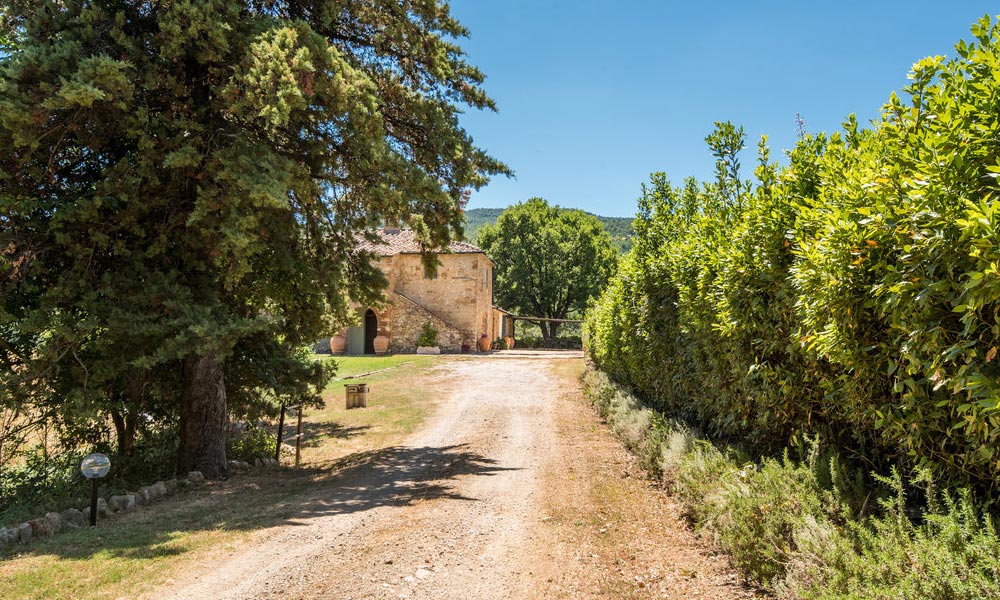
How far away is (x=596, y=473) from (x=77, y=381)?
756cm

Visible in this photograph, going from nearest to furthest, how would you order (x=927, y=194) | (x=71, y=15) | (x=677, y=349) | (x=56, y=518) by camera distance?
(x=927, y=194) < (x=56, y=518) < (x=71, y=15) < (x=677, y=349)

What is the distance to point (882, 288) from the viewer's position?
9.88 ft

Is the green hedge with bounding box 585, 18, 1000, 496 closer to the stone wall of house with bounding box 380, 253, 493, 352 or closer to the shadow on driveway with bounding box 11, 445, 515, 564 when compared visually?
the shadow on driveway with bounding box 11, 445, 515, 564

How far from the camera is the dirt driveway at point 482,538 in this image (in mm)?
4508

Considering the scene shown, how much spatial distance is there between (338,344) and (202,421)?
26.8 m

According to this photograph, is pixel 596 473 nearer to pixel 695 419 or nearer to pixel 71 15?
pixel 695 419

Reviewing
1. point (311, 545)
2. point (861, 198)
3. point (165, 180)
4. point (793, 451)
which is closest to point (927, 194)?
point (861, 198)

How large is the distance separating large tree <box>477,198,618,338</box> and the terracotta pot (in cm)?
1559

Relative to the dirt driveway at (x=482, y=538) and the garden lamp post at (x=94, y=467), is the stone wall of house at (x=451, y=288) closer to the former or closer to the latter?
the dirt driveway at (x=482, y=538)

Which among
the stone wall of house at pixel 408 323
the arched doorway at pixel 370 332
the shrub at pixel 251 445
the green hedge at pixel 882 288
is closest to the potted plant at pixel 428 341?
the stone wall of house at pixel 408 323

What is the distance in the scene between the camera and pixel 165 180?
336 inches

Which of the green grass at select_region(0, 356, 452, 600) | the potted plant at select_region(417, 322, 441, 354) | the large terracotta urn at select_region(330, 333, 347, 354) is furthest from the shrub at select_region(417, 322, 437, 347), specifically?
the green grass at select_region(0, 356, 452, 600)

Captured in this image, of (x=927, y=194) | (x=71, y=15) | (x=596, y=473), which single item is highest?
(x=71, y=15)

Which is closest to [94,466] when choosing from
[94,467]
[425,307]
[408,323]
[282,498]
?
[94,467]
